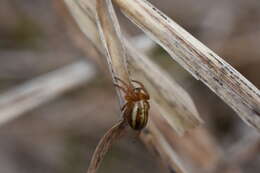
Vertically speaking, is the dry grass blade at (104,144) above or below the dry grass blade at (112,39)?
below

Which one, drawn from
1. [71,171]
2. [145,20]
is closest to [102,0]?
[145,20]

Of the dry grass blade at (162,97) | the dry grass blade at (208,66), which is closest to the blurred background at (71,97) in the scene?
the dry grass blade at (162,97)

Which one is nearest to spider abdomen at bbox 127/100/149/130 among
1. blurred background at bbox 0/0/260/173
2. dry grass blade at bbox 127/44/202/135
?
dry grass blade at bbox 127/44/202/135

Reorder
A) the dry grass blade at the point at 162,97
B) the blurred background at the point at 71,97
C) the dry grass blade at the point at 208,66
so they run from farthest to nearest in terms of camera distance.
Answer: the blurred background at the point at 71,97, the dry grass blade at the point at 162,97, the dry grass blade at the point at 208,66

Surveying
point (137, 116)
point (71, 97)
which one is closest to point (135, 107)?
point (137, 116)

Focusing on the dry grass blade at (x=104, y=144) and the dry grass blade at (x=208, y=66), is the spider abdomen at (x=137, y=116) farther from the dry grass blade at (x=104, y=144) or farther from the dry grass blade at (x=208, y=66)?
the dry grass blade at (x=208, y=66)

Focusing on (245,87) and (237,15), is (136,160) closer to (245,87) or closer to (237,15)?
(237,15)

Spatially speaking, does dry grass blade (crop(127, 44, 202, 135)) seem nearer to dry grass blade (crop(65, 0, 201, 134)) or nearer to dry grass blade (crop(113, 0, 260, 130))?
dry grass blade (crop(65, 0, 201, 134))
